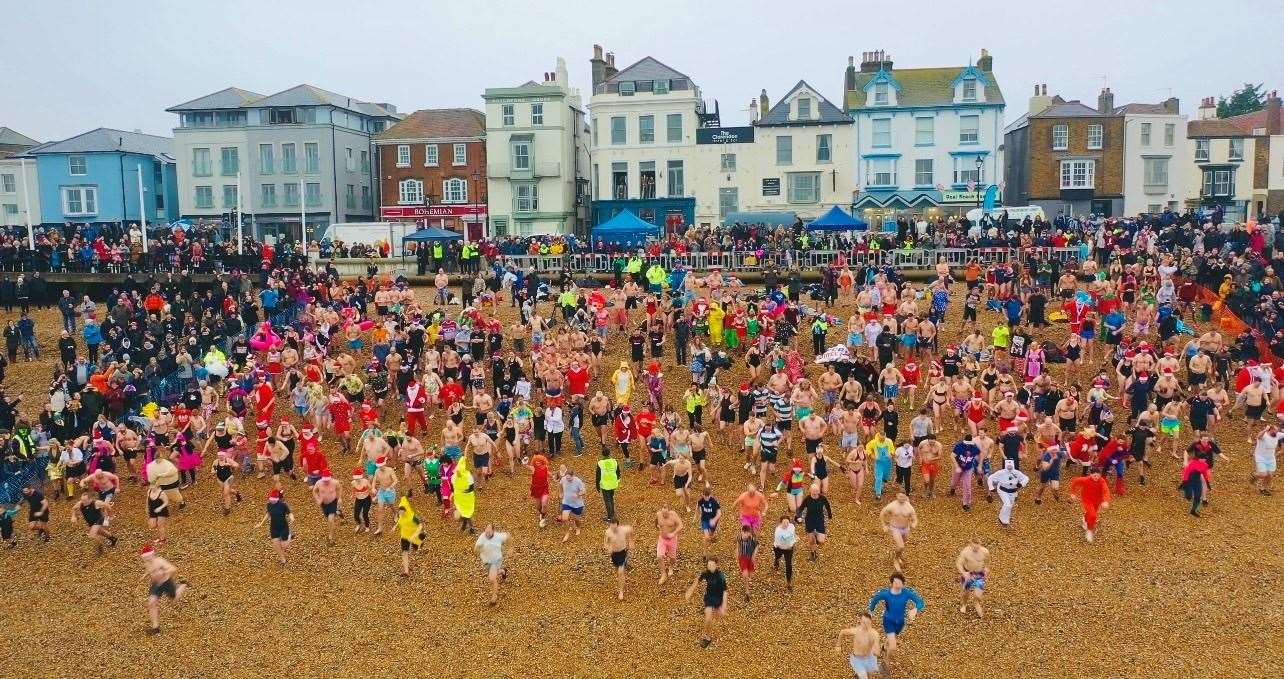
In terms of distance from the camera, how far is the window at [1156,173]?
49.8 meters

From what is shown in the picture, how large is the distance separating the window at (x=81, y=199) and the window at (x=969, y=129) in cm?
4656

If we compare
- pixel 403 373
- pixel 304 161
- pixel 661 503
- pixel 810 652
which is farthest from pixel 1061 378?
pixel 304 161

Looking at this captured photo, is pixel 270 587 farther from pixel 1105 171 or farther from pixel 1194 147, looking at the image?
pixel 1194 147

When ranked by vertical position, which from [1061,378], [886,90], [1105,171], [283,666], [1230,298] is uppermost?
[886,90]

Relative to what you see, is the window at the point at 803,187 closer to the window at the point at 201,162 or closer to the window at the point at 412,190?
the window at the point at 412,190

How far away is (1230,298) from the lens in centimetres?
2522

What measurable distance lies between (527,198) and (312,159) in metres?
12.1

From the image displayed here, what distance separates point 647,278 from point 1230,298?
1545 centimetres

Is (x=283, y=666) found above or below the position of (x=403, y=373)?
below

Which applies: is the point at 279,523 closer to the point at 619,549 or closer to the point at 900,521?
the point at 619,549

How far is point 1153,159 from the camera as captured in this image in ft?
163

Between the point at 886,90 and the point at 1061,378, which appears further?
the point at 886,90

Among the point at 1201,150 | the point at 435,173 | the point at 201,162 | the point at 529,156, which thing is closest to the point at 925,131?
the point at 1201,150

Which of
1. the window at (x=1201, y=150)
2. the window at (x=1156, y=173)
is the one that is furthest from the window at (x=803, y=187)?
the window at (x=1201, y=150)
